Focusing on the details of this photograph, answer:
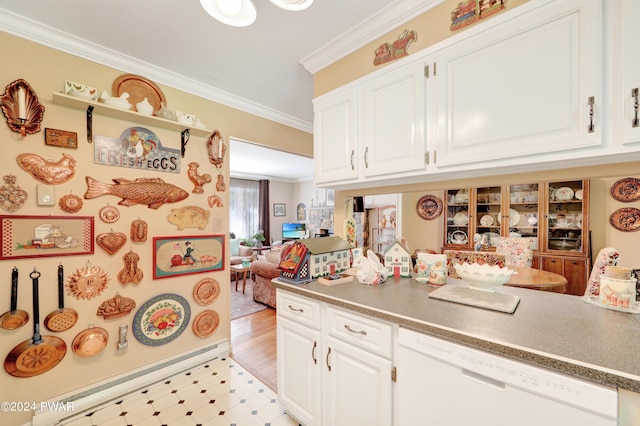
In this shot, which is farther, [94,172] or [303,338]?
[94,172]

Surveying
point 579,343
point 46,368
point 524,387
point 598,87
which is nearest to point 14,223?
point 46,368

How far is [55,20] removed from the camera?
5.05 feet

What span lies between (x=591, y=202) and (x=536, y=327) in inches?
125

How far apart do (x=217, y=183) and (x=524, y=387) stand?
244cm

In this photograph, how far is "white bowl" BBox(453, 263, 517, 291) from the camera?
121cm

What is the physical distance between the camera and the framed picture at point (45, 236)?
151 cm

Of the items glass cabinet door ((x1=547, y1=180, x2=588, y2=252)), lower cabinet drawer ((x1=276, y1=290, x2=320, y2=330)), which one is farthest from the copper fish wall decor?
glass cabinet door ((x1=547, y1=180, x2=588, y2=252))

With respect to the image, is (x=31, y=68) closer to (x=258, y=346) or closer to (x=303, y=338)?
(x=303, y=338)

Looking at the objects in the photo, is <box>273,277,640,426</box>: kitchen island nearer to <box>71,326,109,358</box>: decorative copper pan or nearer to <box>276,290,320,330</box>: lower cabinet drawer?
<box>276,290,320,330</box>: lower cabinet drawer

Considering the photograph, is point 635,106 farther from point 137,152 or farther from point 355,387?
point 137,152

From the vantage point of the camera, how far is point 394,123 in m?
1.47

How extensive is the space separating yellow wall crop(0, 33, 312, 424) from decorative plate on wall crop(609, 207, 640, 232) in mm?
4129

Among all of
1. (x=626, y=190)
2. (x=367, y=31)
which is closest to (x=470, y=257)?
(x=626, y=190)

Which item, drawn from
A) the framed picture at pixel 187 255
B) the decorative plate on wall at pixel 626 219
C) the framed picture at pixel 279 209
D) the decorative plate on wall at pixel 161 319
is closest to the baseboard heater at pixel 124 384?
the decorative plate on wall at pixel 161 319
